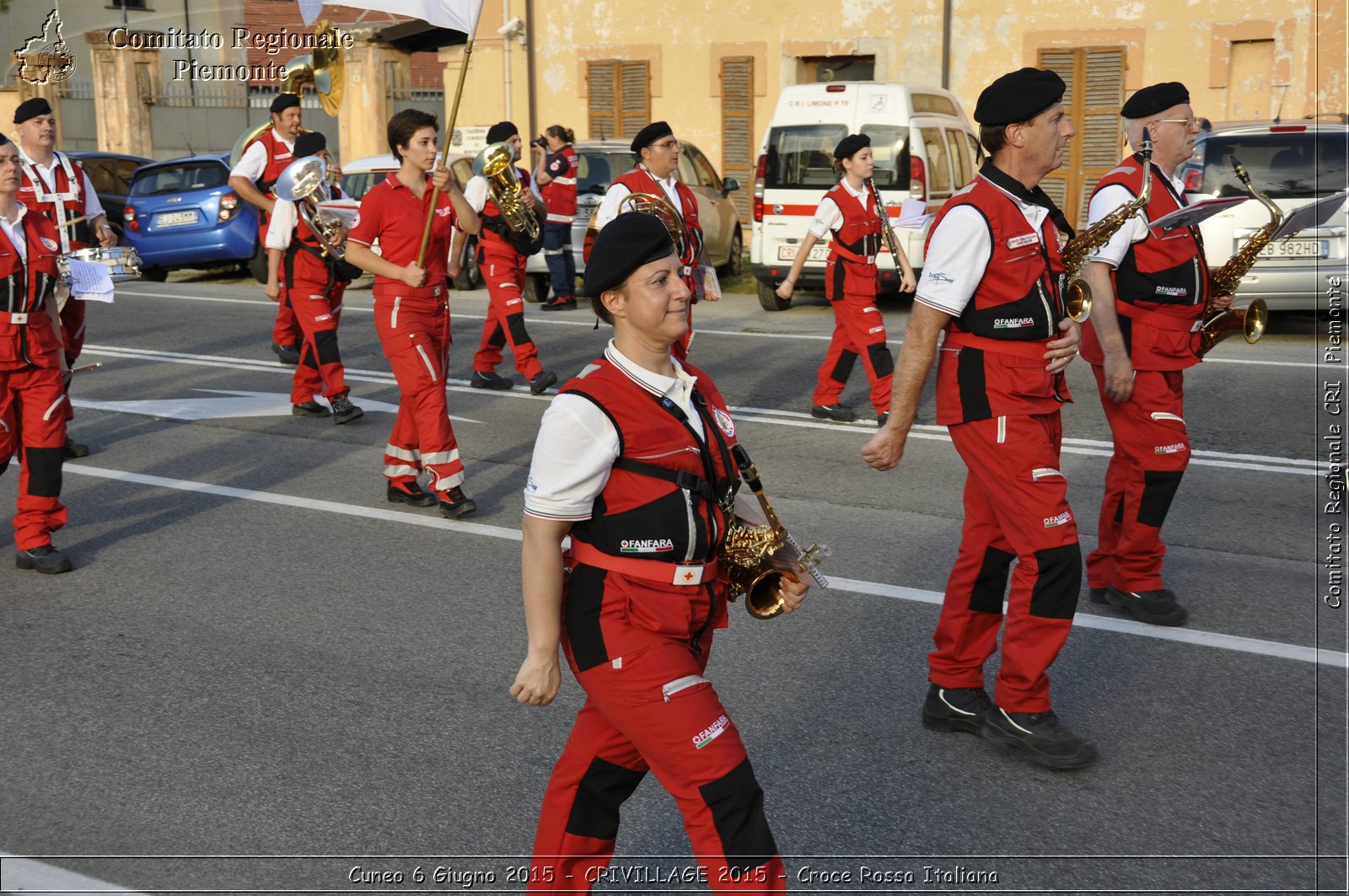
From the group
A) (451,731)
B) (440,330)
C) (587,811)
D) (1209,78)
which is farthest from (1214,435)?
(1209,78)

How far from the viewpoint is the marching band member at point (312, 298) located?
396 inches

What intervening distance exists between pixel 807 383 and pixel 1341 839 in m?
7.91

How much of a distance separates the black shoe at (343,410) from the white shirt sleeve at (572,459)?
731cm

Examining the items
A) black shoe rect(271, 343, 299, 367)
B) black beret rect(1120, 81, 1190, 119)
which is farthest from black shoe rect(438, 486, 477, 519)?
black shoe rect(271, 343, 299, 367)

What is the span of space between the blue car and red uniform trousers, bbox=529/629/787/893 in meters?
17.1

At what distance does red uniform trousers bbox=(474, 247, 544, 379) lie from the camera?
11344 millimetres

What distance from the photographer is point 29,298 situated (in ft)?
21.8

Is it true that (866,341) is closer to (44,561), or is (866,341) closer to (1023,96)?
(1023,96)

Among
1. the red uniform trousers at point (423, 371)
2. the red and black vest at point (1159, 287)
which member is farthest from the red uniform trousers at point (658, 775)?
the red uniform trousers at point (423, 371)

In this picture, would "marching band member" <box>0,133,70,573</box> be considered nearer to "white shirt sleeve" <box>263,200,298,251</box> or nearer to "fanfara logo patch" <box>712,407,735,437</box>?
"white shirt sleeve" <box>263,200,298,251</box>

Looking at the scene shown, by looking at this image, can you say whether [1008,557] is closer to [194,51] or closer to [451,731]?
[451,731]

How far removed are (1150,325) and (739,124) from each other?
771 inches

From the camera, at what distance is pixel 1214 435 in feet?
30.8

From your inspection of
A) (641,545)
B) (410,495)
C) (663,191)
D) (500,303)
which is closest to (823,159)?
(500,303)
